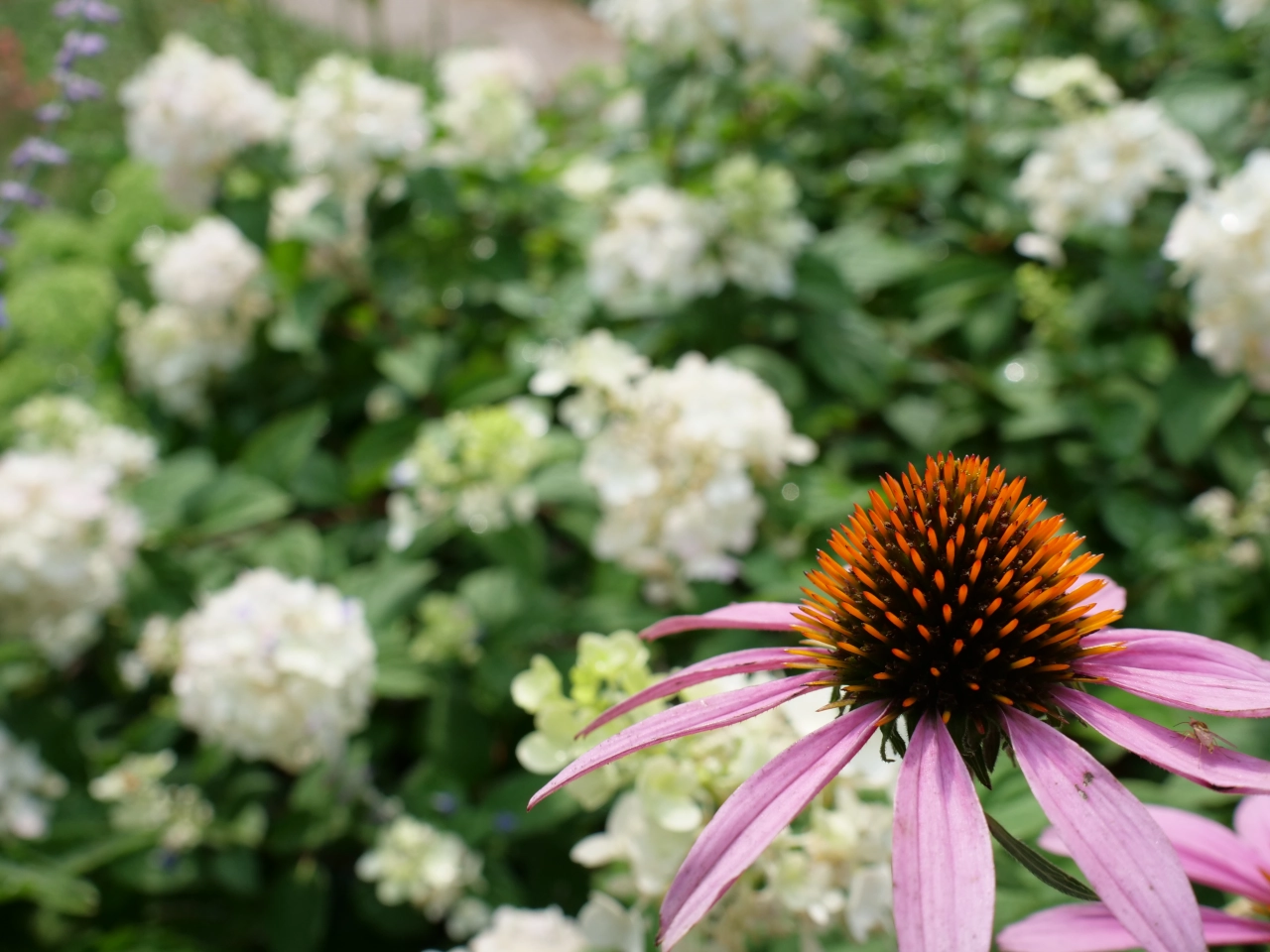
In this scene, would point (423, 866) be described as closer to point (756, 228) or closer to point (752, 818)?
point (752, 818)

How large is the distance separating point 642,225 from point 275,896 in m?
1.25

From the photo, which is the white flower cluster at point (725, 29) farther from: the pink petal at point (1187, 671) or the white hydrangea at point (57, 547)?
the pink petal at point (1187, 671)

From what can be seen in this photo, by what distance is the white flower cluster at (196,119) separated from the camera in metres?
1.97

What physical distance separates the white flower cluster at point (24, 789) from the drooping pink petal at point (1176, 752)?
4.93 ft

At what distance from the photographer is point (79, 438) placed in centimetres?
180

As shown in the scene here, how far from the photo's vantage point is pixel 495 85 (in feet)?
6.52

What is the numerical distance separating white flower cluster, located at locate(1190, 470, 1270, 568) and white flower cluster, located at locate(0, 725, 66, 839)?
1.81 m

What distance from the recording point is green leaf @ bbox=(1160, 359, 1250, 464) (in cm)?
145

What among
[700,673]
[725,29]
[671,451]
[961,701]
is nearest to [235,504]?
[671,451]

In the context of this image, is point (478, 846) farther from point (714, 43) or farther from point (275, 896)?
point (714, 43)

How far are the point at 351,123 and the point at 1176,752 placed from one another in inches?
70.7

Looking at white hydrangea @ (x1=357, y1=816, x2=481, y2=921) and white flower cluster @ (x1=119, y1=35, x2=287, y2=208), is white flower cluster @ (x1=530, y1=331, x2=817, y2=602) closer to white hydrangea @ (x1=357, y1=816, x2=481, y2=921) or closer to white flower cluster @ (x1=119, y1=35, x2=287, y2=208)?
white hydrangea @ (x1=357, y1=816, x2=481, y2=921)

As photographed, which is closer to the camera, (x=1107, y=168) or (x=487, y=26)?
(x=1107, y=168)

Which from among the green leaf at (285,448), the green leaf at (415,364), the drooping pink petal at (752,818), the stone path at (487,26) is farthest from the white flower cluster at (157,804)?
the stone path at (487,26)
